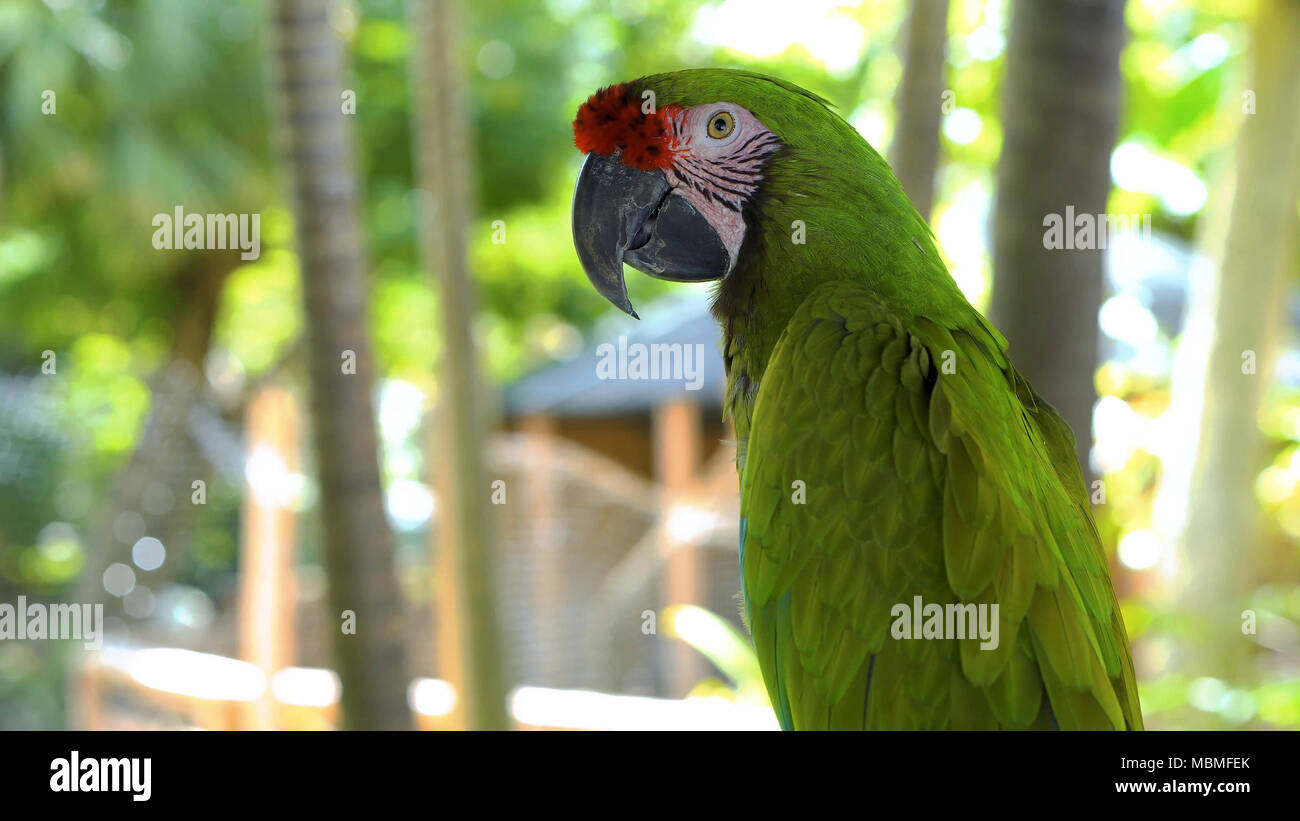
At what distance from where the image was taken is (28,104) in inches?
311

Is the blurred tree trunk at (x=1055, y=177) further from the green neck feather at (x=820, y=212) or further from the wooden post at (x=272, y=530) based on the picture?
the wooden post at (x=272, y=530)

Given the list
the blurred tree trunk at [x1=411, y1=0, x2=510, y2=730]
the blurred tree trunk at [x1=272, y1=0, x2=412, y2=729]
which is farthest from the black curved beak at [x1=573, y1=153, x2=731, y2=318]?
the blurred tree trunk at [x1=411, y1=0, x2=510, y2=730]

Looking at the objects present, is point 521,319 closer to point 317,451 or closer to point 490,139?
point 490,139

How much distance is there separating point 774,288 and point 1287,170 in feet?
8.45

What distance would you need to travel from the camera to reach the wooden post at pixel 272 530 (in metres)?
3.44

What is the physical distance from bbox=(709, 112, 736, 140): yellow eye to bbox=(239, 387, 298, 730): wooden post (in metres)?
2.72

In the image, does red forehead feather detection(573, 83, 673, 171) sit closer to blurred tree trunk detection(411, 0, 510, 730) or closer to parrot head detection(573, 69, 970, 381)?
parrot head detection(573, 69, 970, 381)

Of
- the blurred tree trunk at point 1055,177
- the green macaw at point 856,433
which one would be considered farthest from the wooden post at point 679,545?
the green macaw at point 856,433

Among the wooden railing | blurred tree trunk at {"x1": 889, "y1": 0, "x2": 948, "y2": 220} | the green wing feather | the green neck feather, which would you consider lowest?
the wooden railing

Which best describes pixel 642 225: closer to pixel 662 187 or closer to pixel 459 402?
pixel 662 187

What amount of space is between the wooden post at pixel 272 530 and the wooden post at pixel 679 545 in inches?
65.6

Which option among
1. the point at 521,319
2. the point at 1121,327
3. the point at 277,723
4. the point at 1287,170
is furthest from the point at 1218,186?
the point at 521,319

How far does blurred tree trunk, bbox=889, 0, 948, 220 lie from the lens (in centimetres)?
184
